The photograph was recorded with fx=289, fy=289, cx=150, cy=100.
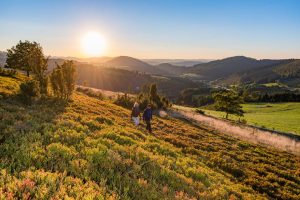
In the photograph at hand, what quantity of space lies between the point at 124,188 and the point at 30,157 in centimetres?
343

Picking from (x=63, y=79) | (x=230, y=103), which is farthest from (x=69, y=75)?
(x=230, y=103)

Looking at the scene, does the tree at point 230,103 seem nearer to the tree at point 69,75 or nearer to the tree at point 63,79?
the tree at point 69,75

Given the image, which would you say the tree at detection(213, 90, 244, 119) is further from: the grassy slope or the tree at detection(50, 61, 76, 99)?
the grassy slope

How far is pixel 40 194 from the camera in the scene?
7.11 m

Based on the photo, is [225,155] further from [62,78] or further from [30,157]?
[62,78]

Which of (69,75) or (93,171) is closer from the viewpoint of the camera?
(93,171)

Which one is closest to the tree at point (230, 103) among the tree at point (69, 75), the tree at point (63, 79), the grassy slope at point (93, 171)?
the tree at point (69, 75)

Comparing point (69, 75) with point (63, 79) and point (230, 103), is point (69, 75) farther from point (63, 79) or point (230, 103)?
point (230, 103)

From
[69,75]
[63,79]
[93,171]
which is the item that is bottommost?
[93,171]

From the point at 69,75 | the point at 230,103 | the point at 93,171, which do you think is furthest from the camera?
the point at 230,103

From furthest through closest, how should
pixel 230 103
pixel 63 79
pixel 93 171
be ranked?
pixel 230 103, pixel 63 79, pixel 93 171

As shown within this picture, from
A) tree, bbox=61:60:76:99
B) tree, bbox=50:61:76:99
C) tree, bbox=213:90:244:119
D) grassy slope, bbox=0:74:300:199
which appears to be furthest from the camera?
tree, bbox=213:90:244:119

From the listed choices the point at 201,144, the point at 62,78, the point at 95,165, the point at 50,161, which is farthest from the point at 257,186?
the point at 62,78

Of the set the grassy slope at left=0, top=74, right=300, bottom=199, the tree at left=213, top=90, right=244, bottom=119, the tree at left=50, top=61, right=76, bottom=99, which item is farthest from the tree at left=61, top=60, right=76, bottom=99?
the tree at left=213, top=90, right=244, bottom=119
